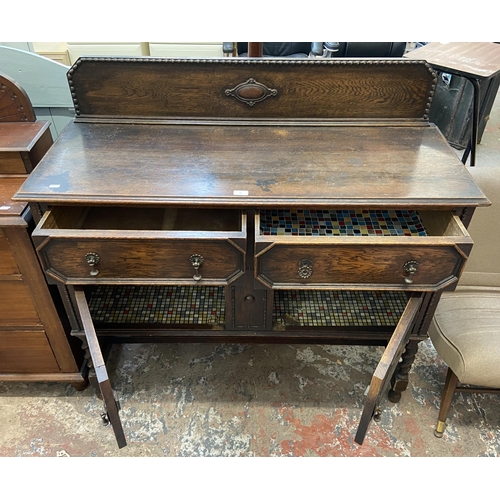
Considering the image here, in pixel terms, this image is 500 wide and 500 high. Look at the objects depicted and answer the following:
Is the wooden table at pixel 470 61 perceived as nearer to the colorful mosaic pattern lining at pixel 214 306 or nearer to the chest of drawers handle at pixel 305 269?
the colorful mosaic pattern lining at pixel 214 306

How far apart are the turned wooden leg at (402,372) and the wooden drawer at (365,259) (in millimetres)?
350

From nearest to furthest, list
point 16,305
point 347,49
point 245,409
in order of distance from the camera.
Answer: point 16,305 < point 245,409 < point 347,49

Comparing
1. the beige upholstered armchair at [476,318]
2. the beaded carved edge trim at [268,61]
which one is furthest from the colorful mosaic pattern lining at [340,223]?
the beaded carved edge trim at [268,61]

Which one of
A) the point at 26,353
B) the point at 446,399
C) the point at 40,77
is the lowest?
the point at 446,399

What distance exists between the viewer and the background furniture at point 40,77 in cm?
164

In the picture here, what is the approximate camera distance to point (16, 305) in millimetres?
1316

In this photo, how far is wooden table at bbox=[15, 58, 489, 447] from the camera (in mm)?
1054

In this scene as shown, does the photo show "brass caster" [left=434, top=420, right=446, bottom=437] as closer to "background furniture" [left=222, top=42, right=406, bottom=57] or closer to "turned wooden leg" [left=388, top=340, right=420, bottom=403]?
"turned wooden leg" [left=388, top=340, right=420, bottom=403]

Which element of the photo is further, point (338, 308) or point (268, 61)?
point (338, 308)

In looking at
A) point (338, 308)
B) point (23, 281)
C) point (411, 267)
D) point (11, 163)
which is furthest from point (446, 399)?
point (11, 163)

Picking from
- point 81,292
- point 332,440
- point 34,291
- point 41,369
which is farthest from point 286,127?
point 41,369

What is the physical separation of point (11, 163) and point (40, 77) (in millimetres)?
607

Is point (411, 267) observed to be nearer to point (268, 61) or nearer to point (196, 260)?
point (196, 260)

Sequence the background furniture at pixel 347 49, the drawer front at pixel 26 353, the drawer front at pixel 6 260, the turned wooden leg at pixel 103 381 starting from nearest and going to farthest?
the turned wooden leg at pixel 103 381 < the drawer front at pixel 6 260 < the drawer front at pixel 26 353 < the background furniture at pixel 347 49
